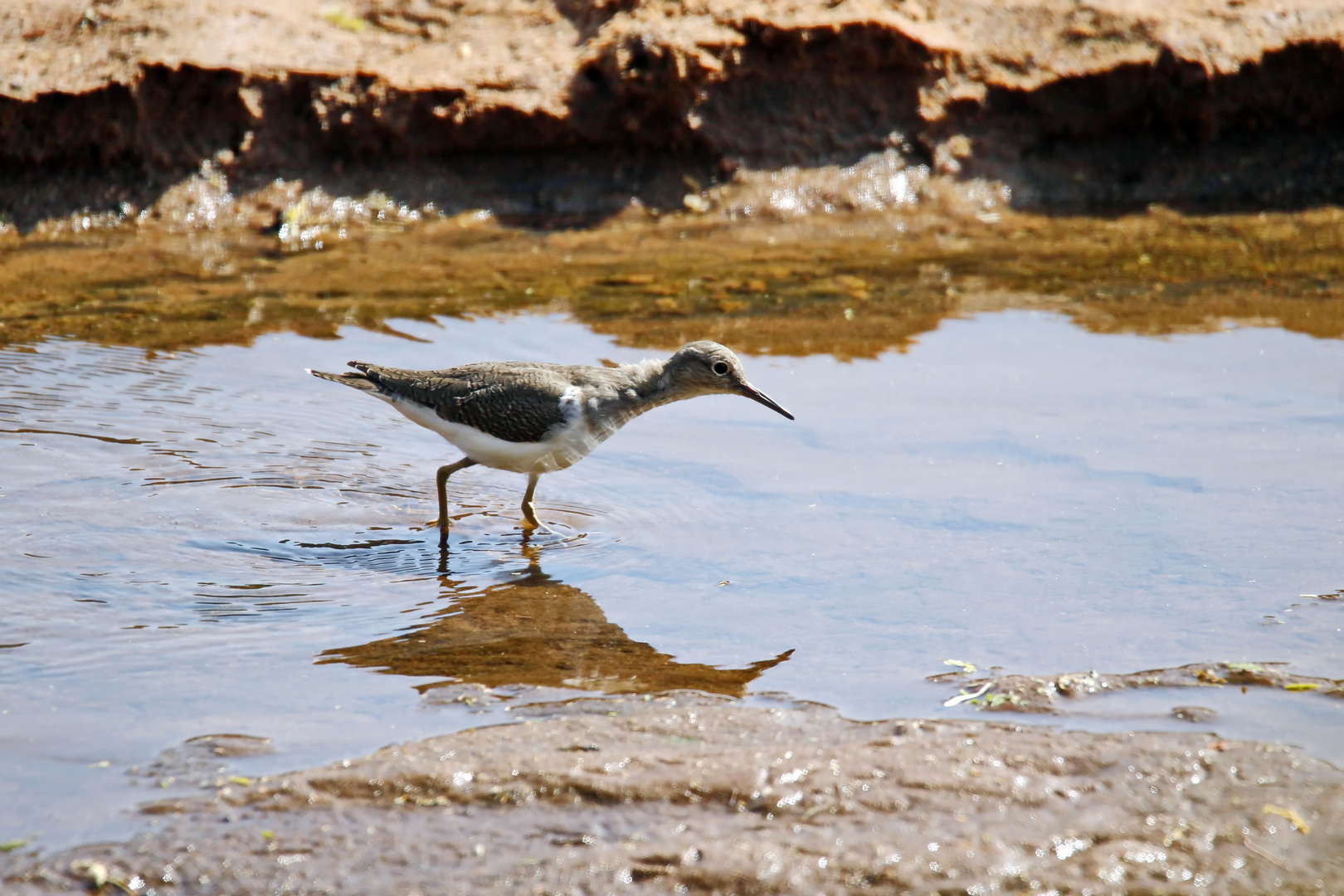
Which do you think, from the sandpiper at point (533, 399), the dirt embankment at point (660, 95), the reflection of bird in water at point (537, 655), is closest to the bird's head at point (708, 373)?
the sandpiper at point (533, 399)

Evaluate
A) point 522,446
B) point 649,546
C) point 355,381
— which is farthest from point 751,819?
point 355,381

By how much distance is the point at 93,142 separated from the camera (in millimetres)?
11141

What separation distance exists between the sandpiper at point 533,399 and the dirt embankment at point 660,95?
534 centimetres

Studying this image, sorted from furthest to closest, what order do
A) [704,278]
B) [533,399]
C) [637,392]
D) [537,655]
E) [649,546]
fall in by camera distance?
[704,278]
[637,392]
[533,399]
[649,546]
[537,655]

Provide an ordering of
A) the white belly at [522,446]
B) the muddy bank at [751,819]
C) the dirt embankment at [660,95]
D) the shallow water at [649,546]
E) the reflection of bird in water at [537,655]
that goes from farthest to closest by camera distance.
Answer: the dirt embankment at [660,95] → the white belly at [522,446] → the reflection of bird in water at [537,655] → the shallow water at [649,546] → the muddy bank at [751,819]

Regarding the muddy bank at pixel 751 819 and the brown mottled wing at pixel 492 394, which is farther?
the brown mottled wing at pixel 492 394

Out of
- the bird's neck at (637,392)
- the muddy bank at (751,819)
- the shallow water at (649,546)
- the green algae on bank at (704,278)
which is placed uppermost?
the green algae on bank at (704,278)

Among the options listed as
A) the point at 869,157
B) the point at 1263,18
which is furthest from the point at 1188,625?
Answer: the point at 1263,18

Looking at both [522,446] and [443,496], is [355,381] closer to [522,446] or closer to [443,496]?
[443,496]

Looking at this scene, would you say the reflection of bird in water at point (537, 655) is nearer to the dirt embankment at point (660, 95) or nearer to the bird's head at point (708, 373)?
the bird's head at point (708, 373)

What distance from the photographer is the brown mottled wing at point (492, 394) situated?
6.48 m

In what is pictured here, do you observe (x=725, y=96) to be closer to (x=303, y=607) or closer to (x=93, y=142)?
(x=93, y=142)

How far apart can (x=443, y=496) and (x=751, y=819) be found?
3040mm

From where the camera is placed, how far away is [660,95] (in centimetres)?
1170
